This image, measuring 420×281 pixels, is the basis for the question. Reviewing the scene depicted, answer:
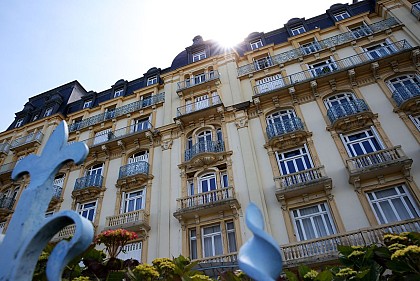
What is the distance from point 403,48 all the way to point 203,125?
12620mm

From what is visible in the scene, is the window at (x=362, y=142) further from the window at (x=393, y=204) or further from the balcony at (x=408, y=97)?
the window at (x=393, y=204)

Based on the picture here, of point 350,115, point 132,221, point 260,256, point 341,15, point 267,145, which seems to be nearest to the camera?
point 260,256

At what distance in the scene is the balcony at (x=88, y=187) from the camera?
16.1m

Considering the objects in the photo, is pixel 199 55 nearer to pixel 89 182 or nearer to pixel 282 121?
pixel 282 121

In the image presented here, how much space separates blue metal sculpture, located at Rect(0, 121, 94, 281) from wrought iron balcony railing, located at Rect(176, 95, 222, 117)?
625 inches

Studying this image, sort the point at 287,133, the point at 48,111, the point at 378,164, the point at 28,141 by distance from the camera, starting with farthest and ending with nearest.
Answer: the point at 48,111
the point at 28,141
the point at 287,133
the point at 378,164

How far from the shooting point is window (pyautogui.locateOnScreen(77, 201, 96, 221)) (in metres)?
15.5

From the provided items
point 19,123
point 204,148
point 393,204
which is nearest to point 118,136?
point 204,148

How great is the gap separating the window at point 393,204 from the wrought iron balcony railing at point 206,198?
19.8ft

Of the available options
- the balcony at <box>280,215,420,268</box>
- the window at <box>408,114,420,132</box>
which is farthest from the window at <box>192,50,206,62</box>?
the balcony at <box>280,215,420,268</box>

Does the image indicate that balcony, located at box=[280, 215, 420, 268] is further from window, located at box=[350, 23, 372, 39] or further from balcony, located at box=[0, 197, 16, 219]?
balcony, located at box=[0, 197, 16, 219]

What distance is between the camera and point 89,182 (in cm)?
1658

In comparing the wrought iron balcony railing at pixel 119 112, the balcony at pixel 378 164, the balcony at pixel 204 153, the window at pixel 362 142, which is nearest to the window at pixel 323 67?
the window at pixel 362 142

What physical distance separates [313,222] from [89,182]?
12.9 meters
